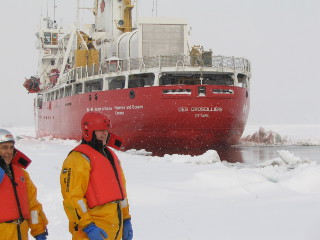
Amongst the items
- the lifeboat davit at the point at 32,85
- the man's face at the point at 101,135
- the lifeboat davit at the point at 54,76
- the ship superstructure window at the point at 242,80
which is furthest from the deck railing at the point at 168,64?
the man's face at the point at 101,135

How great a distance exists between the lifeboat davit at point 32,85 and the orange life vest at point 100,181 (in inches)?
1467

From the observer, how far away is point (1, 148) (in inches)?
150

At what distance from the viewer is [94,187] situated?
373 cm

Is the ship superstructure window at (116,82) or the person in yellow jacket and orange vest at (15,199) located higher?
the ship superstructure window at (116,82)

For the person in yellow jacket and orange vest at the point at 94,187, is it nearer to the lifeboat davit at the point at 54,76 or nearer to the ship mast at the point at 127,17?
the ship mast at the point at 127,17

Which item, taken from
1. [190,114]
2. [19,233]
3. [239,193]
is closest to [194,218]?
[239,193]

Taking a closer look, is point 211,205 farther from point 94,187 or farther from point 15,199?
point 15,199

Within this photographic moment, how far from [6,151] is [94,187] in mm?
811

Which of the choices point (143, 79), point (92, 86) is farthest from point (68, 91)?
point (143, 79)

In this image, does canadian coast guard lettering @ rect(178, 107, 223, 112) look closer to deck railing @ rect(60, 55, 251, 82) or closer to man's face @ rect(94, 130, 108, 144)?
deck railing @ rect(60, 55, 251, 82)

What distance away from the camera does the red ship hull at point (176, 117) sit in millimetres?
21516

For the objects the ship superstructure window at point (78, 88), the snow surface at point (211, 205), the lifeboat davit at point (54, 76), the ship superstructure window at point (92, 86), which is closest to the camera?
the snow surface at point (211, 205)

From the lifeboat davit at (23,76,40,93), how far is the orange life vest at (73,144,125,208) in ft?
122

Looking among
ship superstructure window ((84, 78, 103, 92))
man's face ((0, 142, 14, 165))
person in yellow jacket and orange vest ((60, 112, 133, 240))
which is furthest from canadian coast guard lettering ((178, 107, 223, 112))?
man's face ((0, 142, 14, 165))
